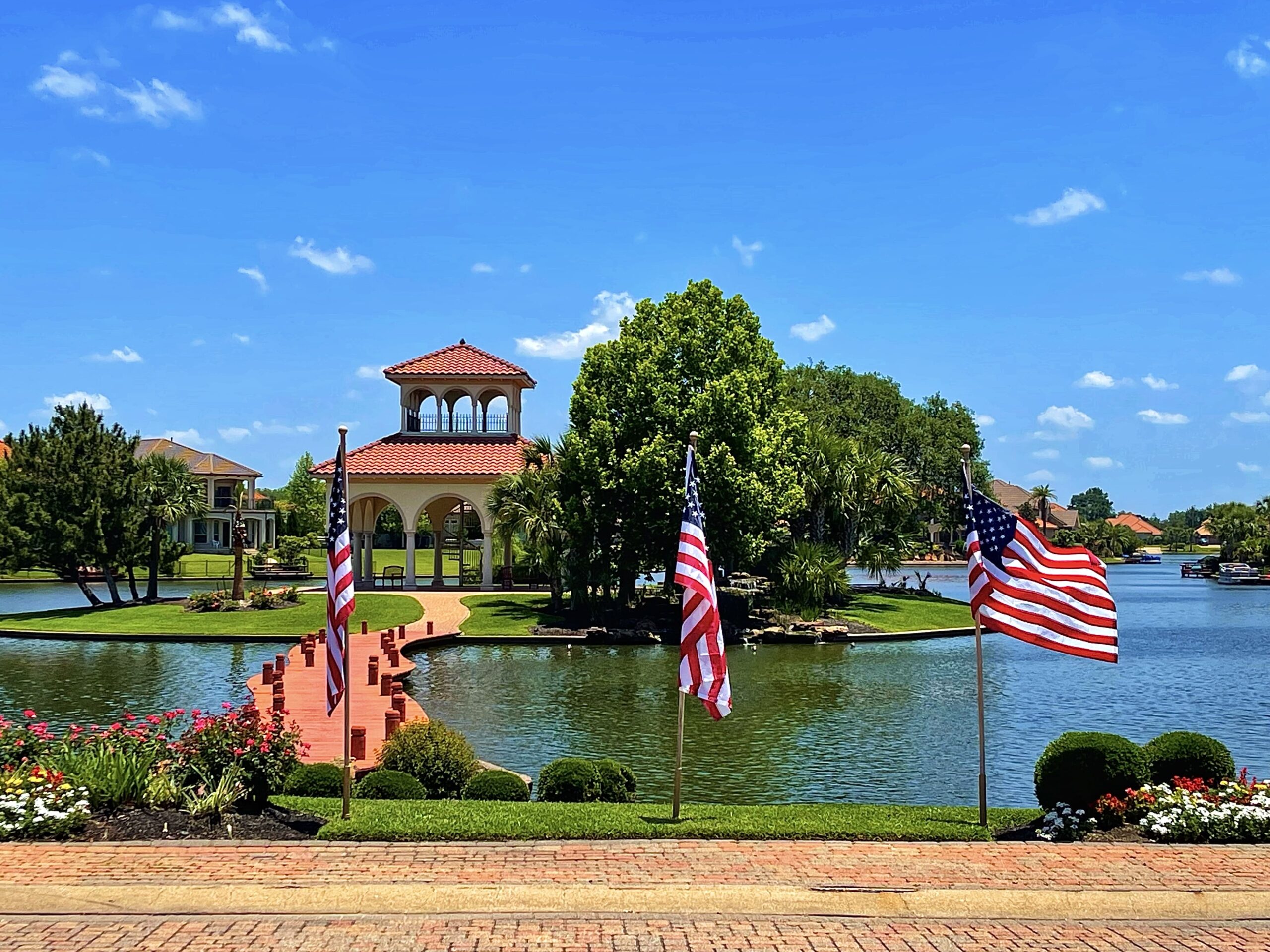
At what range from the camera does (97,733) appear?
44.7ft

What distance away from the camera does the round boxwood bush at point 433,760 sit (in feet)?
48.2

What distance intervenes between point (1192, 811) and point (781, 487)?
28.2 metres

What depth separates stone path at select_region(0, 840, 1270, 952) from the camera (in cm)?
864

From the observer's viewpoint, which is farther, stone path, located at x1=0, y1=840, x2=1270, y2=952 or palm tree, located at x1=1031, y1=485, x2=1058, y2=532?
palm tree, located at x1=1031, y1=485, x2=1058, y2=532

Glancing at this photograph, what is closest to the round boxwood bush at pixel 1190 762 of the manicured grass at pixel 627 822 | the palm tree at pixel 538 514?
the manicured grass at pixel 627 822

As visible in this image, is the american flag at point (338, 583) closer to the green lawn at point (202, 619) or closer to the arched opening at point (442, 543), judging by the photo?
the green lawn at point (202, 619)

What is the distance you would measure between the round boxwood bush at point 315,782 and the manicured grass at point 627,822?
1.15ft

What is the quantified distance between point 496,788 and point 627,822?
8.37ft

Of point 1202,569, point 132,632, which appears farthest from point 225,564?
point 1202,569

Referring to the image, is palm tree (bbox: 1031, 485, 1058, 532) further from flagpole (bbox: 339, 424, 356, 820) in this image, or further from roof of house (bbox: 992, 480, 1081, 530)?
flagpole (bbox: 339, 424, 356, 820)

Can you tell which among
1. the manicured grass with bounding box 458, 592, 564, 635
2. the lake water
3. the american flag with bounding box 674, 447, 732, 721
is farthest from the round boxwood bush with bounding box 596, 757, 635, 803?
the manicured grass with bounding box 458, 592, 564, 635

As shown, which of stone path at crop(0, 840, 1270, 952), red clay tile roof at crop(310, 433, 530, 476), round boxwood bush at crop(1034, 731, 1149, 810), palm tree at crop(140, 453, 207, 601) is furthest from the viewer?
red clay tile roof at crop(310, 433, 530, 476)

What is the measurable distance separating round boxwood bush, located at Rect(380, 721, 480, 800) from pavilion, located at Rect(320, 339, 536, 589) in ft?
108

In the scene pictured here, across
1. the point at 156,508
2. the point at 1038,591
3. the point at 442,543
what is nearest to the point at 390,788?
the point at 1038,591
